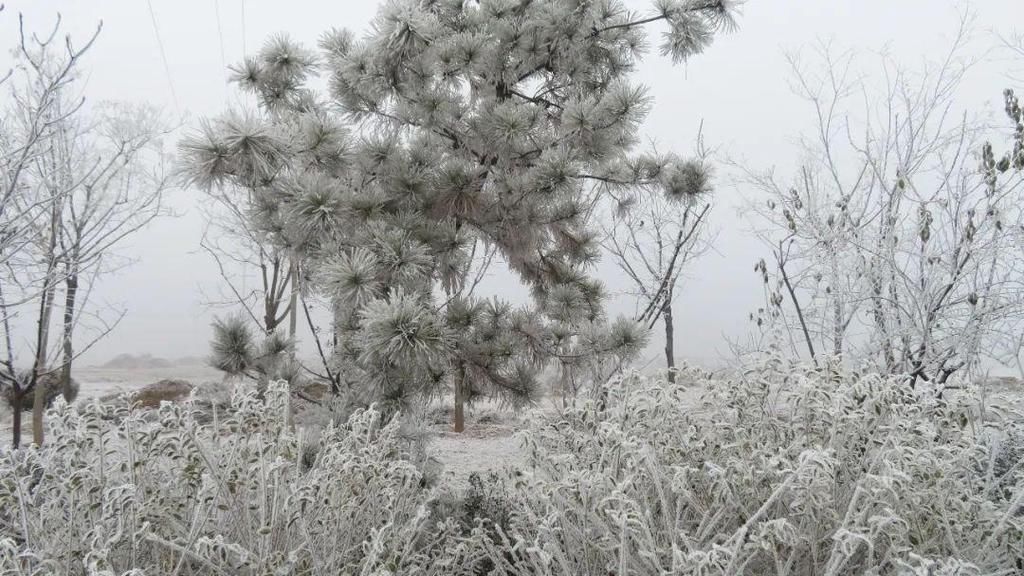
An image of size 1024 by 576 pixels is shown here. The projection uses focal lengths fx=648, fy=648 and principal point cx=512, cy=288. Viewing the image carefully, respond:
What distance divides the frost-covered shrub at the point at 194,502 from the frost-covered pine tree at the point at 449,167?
96cm

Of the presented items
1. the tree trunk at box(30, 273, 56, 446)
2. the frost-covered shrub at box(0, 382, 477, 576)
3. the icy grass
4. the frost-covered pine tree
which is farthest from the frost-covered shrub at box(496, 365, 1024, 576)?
the tree trunk at box(30, 273, 56, 446)

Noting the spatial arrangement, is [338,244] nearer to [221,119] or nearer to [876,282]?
[221,119]

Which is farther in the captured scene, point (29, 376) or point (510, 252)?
point (29, 376)

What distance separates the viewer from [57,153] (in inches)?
263

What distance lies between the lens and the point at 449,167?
374 cm

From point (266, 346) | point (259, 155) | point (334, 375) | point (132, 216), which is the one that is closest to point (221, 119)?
point (259, 155)

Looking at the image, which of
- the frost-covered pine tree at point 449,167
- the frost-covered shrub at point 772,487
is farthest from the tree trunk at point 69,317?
the frost-covered shrub at point 772,487

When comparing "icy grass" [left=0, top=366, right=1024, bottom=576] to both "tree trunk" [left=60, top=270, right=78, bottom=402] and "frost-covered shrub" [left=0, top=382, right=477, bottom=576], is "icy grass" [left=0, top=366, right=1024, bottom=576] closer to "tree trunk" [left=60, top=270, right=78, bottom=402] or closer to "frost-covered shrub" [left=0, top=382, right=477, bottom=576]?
"frost-covered shrub" [left=0, top=382, right=477, bottom=576]

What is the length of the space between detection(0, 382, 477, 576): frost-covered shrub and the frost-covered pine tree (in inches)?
37.9

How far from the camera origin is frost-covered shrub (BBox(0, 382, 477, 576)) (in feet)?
5.87

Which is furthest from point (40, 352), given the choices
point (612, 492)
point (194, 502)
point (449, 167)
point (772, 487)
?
point (772, 487)

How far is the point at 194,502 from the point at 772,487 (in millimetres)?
1831

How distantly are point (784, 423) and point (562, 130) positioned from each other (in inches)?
92.7

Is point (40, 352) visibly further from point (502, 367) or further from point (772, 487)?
point (772, 487)
